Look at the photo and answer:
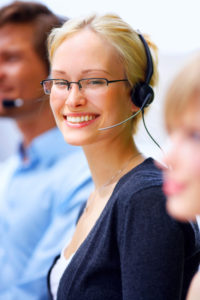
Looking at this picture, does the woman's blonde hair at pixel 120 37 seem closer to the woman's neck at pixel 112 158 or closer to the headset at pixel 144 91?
the headset at pixel 144 91

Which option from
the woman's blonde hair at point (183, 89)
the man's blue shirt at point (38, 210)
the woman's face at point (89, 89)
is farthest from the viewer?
Answer: the man's blue shirt at point (38, 210)

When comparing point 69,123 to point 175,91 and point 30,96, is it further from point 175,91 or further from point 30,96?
point 30,96

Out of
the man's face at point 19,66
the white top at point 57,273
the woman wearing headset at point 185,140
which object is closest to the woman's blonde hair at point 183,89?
the woman wearing headset at point 185,140

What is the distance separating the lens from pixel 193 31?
162cm

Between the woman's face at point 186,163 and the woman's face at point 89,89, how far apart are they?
0.37 meters

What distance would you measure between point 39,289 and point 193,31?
109cm

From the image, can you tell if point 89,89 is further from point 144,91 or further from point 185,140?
point 185,140

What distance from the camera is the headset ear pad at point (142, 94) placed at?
888 mm

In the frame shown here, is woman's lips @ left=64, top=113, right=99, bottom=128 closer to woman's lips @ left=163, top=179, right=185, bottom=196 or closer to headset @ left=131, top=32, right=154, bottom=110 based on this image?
headset @ left=131, top=32, right=154, bottom=110

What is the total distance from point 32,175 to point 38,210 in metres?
0.23

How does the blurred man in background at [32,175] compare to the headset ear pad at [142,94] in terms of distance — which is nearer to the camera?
the headset ear pad at [142,94]

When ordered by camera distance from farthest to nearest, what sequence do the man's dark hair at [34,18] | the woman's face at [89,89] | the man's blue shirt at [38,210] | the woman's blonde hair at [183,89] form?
1. the man's dark hair at [34,18]
2. the man's blue shirt at [38,210]
3. the woman's face at [89,89]
4. the woman's blonde hair at [183,89]

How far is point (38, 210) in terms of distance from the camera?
1.59 m

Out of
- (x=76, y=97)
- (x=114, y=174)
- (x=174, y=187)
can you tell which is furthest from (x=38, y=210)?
(x=174, y=187)
